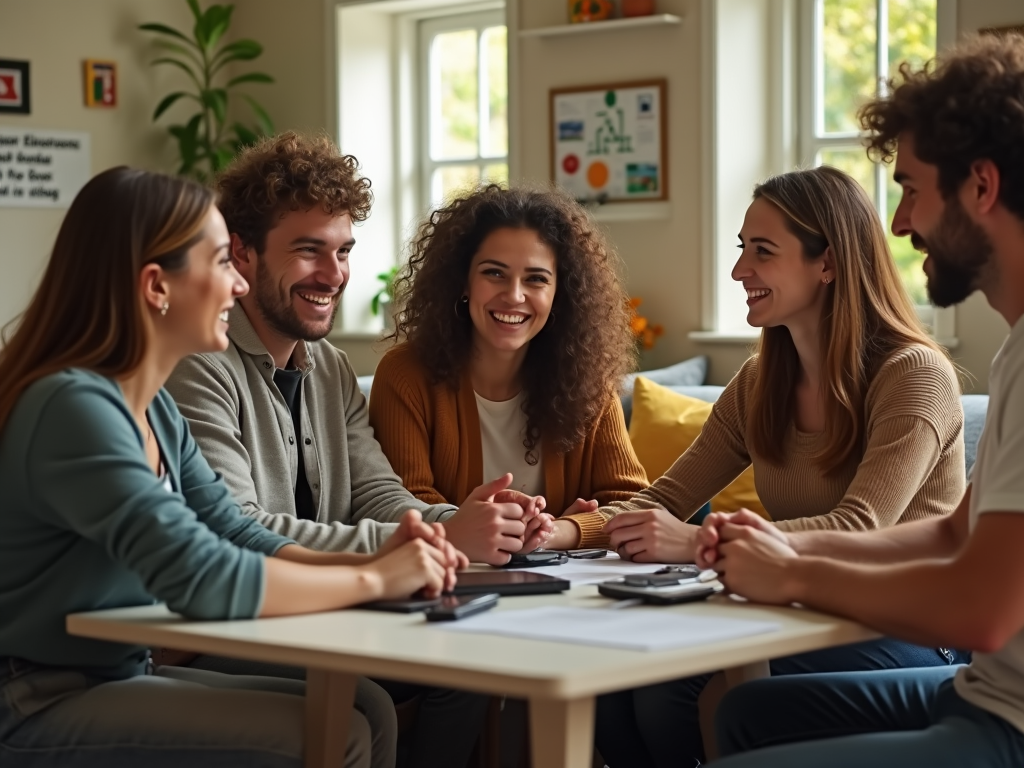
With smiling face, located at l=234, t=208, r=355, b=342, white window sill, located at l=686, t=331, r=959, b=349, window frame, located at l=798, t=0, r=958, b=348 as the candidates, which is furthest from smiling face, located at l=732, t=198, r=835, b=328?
window frame, located at l=798, t=0, r=958, b=348

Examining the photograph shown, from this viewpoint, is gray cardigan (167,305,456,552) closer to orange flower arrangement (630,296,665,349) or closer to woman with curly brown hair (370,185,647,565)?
woman with curly brown hair (370,185,647,565)

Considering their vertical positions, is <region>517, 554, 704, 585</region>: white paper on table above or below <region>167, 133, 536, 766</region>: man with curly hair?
below

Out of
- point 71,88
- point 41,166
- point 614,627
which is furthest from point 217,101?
point 614,627

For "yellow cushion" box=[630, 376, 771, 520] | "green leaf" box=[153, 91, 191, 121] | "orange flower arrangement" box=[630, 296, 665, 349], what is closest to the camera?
"yellow cushion" box=[630, 376, 771, 520]

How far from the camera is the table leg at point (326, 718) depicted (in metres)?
1.77

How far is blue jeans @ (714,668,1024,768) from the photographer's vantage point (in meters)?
1.57

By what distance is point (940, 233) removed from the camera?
1.75 metres

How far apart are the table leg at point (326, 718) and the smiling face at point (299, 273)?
2.96 feet

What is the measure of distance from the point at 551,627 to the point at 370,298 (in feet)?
14.7

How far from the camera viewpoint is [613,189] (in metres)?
4.96

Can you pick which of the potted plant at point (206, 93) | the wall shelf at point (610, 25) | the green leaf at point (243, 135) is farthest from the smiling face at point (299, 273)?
the green leaf at point (243, 135)

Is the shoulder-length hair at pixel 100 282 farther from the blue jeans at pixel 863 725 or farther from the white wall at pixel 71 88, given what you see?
the white wall at pixel 71 88

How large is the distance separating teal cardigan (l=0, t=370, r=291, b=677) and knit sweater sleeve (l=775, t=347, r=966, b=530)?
99 cm

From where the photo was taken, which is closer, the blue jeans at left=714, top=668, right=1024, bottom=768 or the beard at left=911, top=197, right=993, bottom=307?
the blue jeans at left=714, top=668, right=1024, bottom=768
